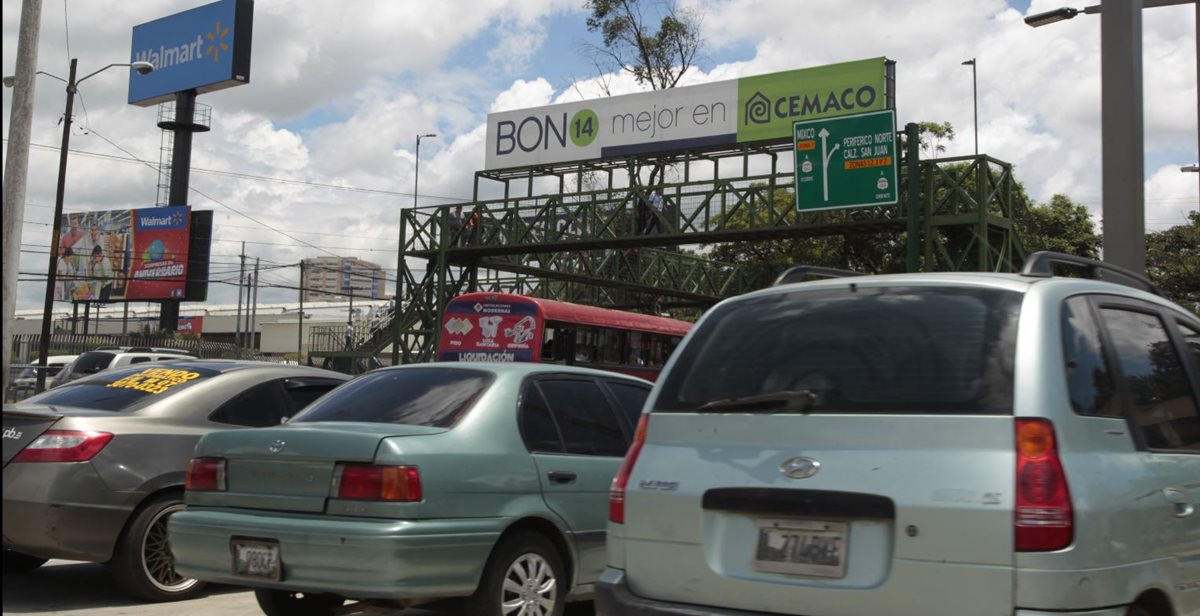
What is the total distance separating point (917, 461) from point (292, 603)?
385 cm

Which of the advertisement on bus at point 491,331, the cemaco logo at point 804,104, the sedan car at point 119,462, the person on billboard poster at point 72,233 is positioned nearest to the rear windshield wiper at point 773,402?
the sedan car at point 119,462

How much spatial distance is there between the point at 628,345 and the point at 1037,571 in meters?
24.7

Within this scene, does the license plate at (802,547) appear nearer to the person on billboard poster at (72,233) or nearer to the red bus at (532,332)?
the red bus at (532,332)

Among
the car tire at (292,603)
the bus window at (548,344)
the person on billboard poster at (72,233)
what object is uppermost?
the person on billboard poster at (72,233)

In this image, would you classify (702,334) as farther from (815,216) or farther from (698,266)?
(698,266)

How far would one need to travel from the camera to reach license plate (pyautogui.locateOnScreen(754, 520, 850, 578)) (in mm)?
3725

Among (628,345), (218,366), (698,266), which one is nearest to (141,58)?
(698,266)

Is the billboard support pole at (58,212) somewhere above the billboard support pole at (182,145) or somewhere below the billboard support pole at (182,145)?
below

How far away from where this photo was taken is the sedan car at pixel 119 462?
266 inches

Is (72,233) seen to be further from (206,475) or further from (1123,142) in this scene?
(206,475)

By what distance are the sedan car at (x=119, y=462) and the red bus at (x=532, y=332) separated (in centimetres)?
1665

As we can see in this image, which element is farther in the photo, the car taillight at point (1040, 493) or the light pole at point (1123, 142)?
the light pole at point (1123, 142)

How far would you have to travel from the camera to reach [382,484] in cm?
535

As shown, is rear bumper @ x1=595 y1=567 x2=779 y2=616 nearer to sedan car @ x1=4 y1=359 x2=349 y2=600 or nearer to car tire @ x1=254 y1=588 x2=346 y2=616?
car tire @ x1=254 y1=588 x2=346 y2=616
